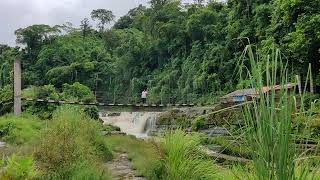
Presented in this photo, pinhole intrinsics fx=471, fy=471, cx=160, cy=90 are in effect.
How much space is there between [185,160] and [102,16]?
4068 cm

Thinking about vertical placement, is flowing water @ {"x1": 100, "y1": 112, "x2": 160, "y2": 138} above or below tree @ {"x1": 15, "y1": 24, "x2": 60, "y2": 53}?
below

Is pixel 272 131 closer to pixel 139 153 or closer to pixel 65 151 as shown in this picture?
pixel 65 151

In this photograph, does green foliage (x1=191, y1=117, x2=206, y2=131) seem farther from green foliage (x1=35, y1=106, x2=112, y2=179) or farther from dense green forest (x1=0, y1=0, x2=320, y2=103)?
Result: green foliage (x1=35, y1=106, x2=112, y2=179)

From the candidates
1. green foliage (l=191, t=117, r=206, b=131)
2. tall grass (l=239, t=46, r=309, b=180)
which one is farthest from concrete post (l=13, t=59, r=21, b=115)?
tall grass (l=239, t=46, r=309, b=180)

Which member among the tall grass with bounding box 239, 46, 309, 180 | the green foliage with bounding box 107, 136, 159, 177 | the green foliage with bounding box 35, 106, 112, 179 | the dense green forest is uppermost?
the dense green forest

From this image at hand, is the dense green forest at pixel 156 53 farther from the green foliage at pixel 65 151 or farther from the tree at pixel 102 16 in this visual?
the green foliage at pixel 65 151

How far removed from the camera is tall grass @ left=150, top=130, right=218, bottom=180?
4.34m

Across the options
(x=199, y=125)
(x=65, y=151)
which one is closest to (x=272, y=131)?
(x=65, y=151)

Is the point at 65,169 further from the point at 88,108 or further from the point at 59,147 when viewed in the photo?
the point at 88,108

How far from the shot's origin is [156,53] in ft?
110

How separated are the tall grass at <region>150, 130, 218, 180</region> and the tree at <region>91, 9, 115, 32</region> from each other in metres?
39.8

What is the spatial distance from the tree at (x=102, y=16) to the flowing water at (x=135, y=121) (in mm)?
23300

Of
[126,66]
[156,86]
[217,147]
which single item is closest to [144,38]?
[126,66]

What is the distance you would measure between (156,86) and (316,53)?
1787cm
